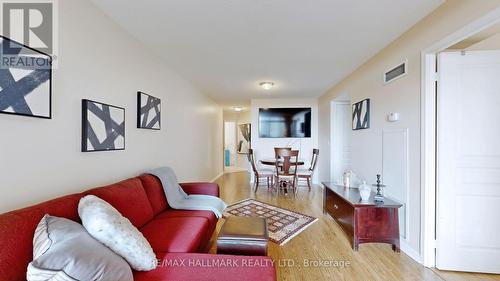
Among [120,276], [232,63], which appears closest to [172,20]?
[232,63]

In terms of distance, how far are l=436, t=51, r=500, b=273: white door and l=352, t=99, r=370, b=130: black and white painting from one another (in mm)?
1109

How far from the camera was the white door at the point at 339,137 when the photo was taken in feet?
15.8

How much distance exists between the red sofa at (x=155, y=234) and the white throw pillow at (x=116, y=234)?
0.31 ft

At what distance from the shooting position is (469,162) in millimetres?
1904

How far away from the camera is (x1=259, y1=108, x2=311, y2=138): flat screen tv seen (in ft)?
19.9

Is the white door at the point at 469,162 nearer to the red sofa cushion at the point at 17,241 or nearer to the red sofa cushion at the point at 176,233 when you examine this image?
the red sofa cushion at the point at 176,233

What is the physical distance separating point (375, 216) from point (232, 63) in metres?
2.69

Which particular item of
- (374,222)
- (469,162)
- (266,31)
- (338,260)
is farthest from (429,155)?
(266,31)

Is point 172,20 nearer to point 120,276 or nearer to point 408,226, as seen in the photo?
point 120,276

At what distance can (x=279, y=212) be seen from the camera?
11.6ft

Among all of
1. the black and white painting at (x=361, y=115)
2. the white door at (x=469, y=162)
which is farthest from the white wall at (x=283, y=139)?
the white door at (x=469, y=162)

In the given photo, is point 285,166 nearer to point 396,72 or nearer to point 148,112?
point 396,72

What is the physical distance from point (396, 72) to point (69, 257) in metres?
3.12

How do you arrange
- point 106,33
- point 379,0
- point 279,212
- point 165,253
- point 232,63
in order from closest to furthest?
point 165,253 → point 379,0 → point 106,33 → point 232,63 → point 279,212
